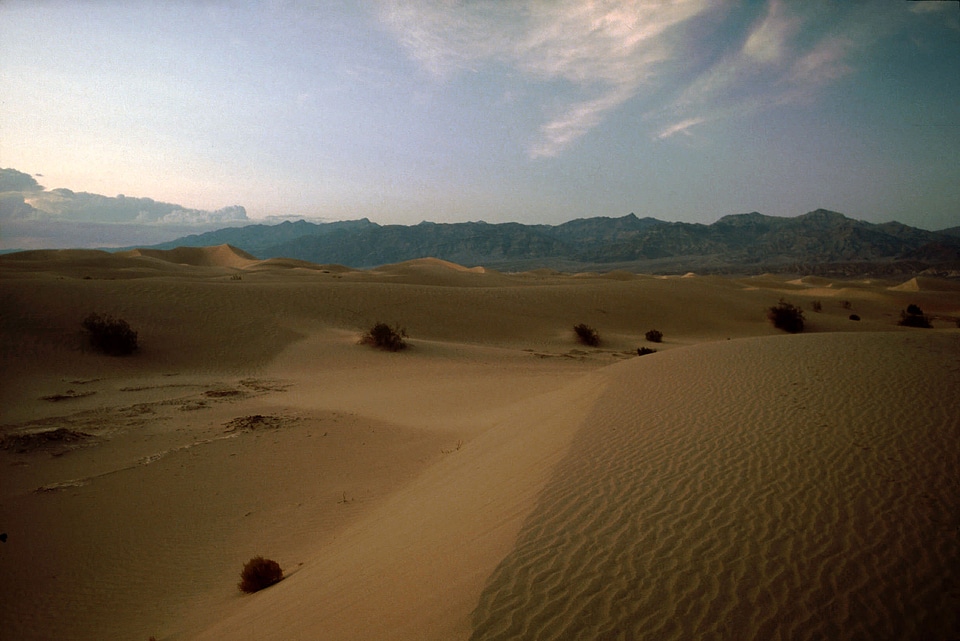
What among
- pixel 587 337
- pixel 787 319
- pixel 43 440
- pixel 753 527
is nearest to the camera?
pixel 753 527

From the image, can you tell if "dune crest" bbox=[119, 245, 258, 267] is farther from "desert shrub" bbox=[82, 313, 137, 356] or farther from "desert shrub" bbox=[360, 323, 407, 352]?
"desert shrub" bbox=[360, 323, 407, 352]

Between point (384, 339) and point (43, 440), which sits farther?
point (384, 339)

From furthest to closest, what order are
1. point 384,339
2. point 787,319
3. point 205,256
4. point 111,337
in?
1. point 205,256
2. point 787,319
3. point 384,339
4. point 111,337

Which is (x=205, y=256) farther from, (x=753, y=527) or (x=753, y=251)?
(x=753, y=251)

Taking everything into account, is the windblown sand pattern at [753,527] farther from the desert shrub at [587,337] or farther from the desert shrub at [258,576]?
the desert shrub at [587,337]

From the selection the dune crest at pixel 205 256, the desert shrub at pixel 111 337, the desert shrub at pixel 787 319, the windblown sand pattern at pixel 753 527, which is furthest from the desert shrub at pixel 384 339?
the dune crest at pixel 205 256

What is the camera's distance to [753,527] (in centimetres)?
371

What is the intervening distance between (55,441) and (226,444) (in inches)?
108

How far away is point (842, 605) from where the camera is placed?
296 centimetres

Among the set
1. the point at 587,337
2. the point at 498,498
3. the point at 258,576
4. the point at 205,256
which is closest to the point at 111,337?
the point at 258,576

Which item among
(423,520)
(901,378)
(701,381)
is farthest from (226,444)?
(901,378)

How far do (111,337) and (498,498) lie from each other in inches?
619

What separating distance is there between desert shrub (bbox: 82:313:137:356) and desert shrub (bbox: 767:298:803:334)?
30264 mm

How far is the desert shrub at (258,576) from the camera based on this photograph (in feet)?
15.9
